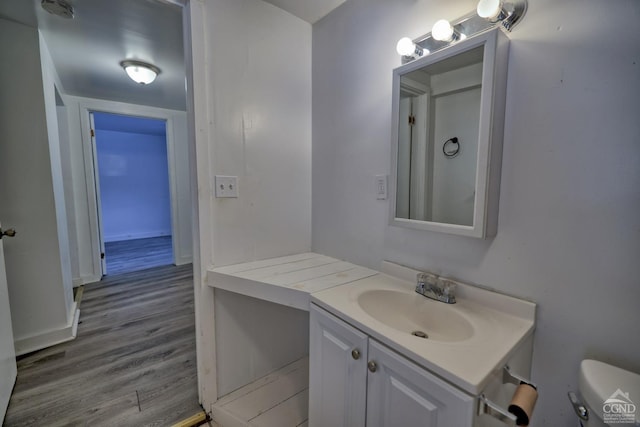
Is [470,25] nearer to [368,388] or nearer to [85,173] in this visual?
[368,388]

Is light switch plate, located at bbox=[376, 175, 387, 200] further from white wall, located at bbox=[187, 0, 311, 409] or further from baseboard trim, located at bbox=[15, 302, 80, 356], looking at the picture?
baseboard trim, located at bbox=[15, 302, 80, 356]

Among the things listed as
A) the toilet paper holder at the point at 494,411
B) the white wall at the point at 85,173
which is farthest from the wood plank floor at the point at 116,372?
the toilet paper holder at the point at 494,411

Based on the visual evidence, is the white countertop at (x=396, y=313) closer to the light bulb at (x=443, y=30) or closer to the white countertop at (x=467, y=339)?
the white countertop at (x=467, y=339)

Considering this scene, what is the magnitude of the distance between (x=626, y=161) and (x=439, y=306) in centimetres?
71

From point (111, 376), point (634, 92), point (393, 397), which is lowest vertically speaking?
point (111, 376)

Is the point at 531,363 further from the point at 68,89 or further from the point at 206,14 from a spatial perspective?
the point at 68,89

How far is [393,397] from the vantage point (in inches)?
31.0

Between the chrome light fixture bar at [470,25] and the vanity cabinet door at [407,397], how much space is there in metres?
1.12

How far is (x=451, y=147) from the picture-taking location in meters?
1.10

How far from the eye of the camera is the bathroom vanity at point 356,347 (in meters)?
0.70

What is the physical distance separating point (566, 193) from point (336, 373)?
971 millimetres

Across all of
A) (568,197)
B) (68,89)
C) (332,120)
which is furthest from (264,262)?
(68,89)

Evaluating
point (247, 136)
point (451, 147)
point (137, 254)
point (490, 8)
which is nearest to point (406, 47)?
point (490, 8)

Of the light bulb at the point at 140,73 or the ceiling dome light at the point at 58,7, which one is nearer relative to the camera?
the ceiling dome light at the point at 58,7
